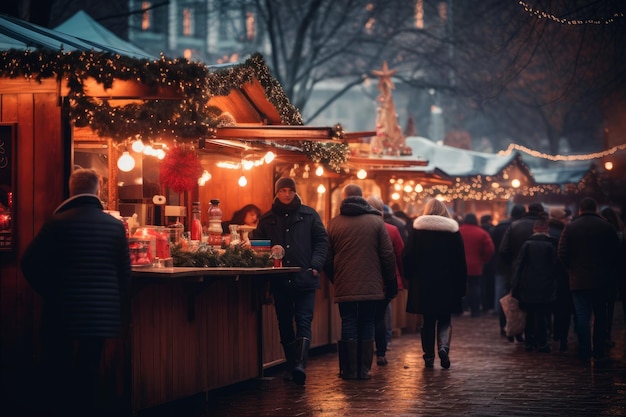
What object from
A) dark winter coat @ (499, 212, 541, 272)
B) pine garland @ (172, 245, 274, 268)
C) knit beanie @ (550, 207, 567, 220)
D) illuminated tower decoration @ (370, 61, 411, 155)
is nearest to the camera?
pine garland @ (172, 245, 274, 268)

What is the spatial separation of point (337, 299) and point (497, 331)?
7594mm

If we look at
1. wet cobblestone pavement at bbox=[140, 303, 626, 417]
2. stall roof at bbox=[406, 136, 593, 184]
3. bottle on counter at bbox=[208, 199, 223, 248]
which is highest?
stall roof at bbox=[406, 136, 593, 184]

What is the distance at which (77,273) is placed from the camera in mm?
8148

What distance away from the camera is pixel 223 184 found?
17.5 meters

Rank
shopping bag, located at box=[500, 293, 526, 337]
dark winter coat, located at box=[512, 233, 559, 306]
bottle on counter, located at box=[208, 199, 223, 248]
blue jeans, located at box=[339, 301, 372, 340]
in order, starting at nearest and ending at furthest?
1. bottle on counter, located at box=[208, 199, 223, 248]
2. blue jeans, located at box=[339, 301, 372, 340]
3. dark winter coat, located at box=[512, 233, 559, 306]
4. shopping bag, located at box=[500, 293, 526, 337]

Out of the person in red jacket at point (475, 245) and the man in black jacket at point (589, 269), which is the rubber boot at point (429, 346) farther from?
the person in red jacket at point (475, 245)

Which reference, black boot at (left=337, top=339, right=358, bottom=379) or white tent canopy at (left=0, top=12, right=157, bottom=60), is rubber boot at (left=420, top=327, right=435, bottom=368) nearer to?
black boot at (left=337, top=339, right=358, bottom=379)

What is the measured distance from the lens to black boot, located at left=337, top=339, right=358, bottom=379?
42.9 feet

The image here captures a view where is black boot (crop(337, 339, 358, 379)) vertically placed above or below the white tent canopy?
below

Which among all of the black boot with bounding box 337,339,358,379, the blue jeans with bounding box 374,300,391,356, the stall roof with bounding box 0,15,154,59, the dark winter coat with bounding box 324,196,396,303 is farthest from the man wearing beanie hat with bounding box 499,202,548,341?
the stall roof with bounding box 0,15,154,59

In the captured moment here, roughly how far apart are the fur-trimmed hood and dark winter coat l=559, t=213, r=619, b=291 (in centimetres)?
194

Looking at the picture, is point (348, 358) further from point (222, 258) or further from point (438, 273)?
point (222, 258)

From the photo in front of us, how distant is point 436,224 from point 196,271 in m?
4.54

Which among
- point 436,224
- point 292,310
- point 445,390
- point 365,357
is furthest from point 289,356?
point 436,224
